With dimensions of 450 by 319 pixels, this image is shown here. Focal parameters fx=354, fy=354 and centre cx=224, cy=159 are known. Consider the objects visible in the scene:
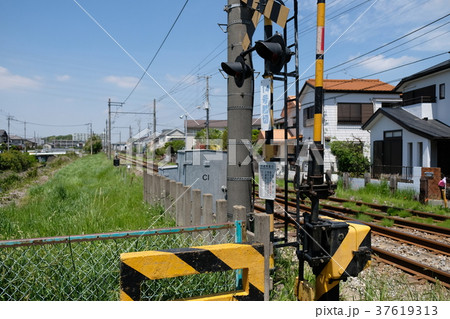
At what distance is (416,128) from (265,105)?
1548cm

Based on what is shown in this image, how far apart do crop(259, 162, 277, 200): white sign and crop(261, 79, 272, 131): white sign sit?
446 mm

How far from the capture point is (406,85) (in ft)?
68.8

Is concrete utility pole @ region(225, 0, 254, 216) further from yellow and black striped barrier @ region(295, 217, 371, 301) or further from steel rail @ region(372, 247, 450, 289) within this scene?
steel rail @ region(372, 247, 450, 289)

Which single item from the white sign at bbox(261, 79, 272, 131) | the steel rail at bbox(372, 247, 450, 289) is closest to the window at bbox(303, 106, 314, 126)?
the steel rail at bbox(372, 247, 450, 289)

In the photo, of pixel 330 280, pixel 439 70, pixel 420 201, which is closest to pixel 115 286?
pixel 330 280

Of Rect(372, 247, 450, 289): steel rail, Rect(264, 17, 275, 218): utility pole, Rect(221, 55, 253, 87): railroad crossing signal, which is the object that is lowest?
Rect(372, 247, 450, 289): steel rail

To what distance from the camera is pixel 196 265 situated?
94.7 inches

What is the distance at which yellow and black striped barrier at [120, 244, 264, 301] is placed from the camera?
2.24m

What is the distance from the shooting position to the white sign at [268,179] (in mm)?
3982

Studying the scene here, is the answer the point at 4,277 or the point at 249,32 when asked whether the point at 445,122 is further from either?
the point at 4,277

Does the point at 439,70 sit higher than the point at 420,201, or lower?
higher

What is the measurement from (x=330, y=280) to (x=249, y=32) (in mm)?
3246

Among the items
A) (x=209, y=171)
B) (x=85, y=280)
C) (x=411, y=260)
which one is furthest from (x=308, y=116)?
(x=85, y=280)

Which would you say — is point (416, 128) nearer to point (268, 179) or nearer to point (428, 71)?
point (428, 71)
